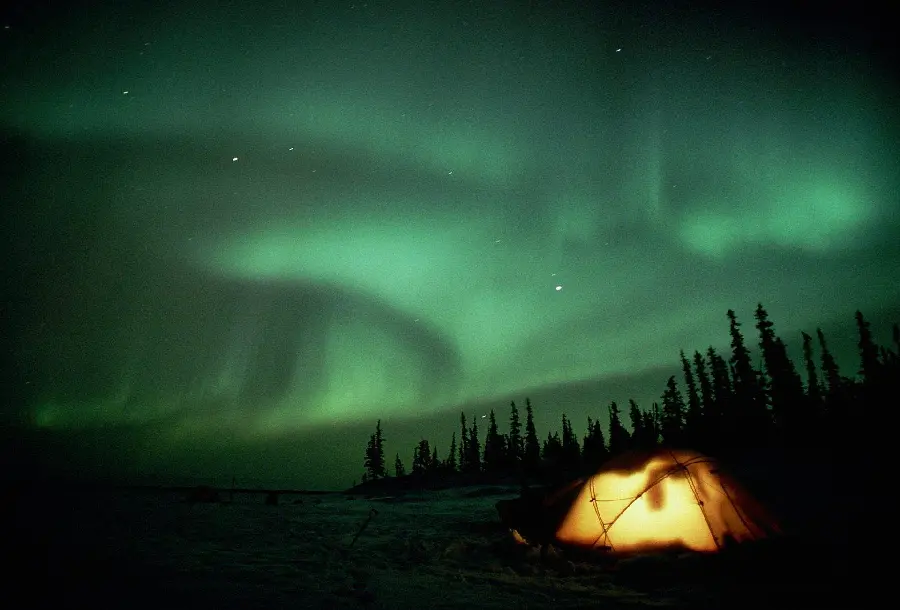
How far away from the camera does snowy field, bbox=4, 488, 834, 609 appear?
5867 mm

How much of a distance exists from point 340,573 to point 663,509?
7198 mm

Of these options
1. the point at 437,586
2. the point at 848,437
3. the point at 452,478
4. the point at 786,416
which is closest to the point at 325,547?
the point at 437,586

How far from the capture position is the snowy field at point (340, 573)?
5.87 m

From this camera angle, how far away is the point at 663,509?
9.28 meters

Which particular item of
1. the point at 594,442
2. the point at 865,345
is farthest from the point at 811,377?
the point at 594,442

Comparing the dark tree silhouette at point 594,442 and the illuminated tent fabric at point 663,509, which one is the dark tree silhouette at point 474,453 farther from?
the illuminated tent fabric at point 663,509

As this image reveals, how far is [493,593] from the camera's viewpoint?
6805 mm

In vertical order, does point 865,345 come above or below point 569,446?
above

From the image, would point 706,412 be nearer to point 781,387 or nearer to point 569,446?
point 781,387

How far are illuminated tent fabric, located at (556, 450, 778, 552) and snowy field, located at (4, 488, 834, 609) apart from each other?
691 mm

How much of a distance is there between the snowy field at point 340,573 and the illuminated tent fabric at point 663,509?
0.69 meters

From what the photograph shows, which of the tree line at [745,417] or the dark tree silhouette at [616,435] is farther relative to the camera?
the dark tree silhouette at [616,435]

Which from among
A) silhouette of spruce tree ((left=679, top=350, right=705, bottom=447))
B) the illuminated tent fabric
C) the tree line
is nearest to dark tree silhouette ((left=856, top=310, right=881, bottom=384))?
the tree line

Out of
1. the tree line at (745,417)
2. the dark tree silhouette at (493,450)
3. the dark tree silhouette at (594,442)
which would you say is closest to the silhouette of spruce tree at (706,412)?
the tree line at (745,417)
